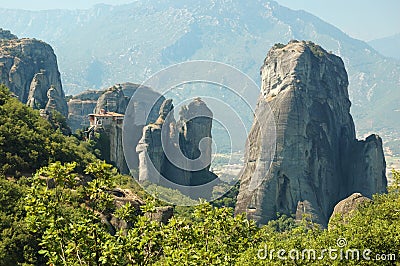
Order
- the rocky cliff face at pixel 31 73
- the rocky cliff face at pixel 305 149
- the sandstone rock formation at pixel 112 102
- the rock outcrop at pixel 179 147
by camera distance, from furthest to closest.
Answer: the rocky cliff face at pixel 31 73 < the sandstone rock formation at pixel 112 102 < the rock outcrop at pixel 179 147 < the rocky cliff face at pixel 305 149

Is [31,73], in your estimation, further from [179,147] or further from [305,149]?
[305,149]

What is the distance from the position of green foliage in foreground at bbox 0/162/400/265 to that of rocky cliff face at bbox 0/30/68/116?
123 feet

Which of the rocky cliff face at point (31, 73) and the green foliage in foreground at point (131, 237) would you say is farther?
the rocky cliff face at point (31, 73)

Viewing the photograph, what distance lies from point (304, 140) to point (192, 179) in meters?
13.0

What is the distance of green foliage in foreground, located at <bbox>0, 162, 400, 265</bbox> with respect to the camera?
8.80m

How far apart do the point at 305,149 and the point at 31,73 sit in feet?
121

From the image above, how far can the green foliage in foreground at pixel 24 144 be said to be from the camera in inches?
797

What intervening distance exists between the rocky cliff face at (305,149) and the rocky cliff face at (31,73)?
74.1ft

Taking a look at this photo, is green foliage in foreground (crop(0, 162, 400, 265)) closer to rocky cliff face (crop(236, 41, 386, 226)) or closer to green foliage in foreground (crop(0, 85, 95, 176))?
green foliage in foreground (crop(0, 85, 95, 176))

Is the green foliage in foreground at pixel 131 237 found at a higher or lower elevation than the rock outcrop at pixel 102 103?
lower

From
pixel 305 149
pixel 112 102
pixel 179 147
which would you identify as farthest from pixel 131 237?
pixel 179 147

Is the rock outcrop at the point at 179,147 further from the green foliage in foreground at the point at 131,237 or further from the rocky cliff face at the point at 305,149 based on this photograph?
the green foliage in foreground at the point at 131,237

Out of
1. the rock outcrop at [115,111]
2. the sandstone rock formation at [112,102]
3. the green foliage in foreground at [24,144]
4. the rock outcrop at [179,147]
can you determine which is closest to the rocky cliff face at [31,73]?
the sandstone rock formation at [112,102]

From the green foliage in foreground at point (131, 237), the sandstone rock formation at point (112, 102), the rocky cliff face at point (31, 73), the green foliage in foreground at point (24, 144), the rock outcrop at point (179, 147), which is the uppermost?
the rocky cliff face at point (31, 73)
